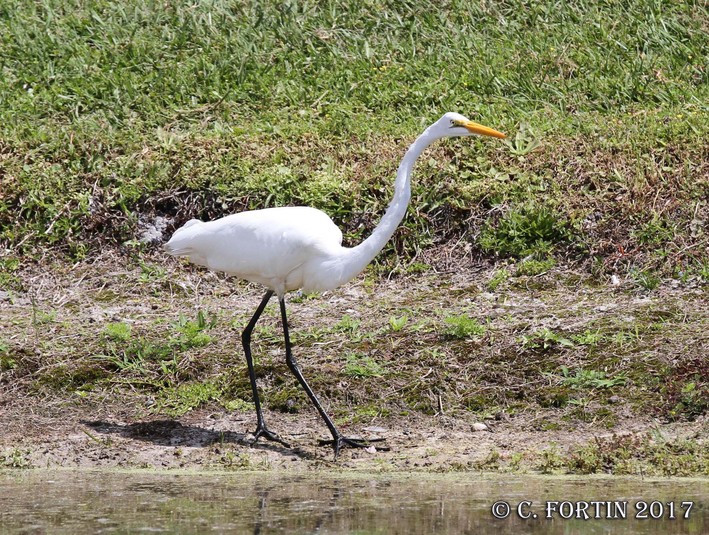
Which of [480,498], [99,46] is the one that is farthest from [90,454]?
[99,46]

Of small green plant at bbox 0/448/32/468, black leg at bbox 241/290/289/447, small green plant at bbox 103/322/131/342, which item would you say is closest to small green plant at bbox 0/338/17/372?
small green plant at bbox 103/322/131/342

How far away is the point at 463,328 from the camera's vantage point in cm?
722

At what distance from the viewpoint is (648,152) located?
29.9ft

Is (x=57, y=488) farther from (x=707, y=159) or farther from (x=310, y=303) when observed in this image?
(x=707, y=159)

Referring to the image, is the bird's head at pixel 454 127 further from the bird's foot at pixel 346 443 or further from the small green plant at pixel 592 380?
the bird's foot at pixel 346 443

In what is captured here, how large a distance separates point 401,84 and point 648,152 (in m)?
2.39

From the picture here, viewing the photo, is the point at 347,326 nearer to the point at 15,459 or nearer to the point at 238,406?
the point at 238,406

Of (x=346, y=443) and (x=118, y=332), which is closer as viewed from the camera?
(x=346, y=443)

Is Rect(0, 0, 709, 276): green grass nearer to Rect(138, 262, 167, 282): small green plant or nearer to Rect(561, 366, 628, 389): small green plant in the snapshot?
Rect(138, 262, 167, 282): small green plant

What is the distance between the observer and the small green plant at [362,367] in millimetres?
6898

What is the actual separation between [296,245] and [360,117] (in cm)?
358

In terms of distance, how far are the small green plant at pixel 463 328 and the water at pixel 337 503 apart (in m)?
1.54

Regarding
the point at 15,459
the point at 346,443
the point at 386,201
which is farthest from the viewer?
the point at 386,201

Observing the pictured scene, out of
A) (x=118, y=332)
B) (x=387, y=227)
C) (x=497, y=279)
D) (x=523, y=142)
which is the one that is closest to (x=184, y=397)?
(x=118, y=332)
